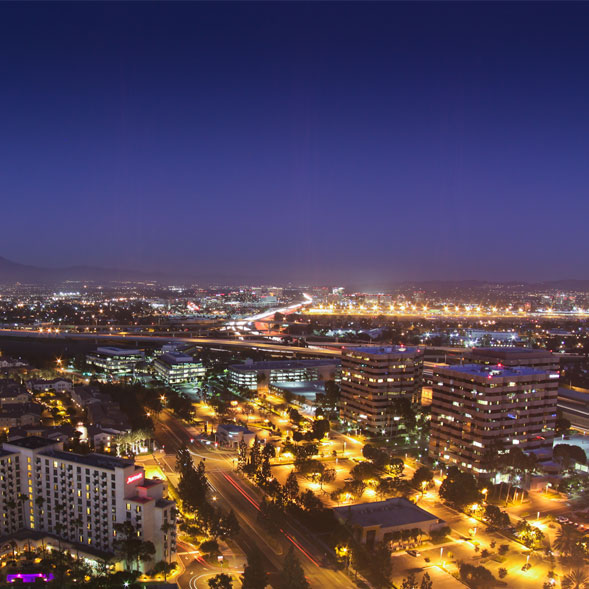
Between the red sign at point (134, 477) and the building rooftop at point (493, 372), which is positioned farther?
the building rooftop at point (493, 372)

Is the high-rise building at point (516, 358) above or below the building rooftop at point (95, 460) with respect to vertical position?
above

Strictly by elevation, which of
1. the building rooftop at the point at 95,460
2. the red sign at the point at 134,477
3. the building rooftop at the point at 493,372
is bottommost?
the red sign at the point at 134,477

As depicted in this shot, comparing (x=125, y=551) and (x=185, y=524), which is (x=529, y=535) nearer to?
(x=185, y=524)

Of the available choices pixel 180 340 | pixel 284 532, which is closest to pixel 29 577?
pixel 284 532

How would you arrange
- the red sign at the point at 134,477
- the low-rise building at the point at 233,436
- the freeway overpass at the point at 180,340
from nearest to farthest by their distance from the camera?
the red sign at the point at 134,477, the low-rise building at the point at 233,436, the freeway overpass at the point at 180,340

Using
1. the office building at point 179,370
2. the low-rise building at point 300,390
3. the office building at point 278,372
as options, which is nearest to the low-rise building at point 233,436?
the low-rise building at point 300,390

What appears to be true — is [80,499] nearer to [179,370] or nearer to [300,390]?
[300,390]

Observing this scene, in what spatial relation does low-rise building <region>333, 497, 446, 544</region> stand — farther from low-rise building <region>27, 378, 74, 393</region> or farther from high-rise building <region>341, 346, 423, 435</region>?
low-rise building <region>27, 378, 74, 393</region>

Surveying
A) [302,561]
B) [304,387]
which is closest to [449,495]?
[302,561]

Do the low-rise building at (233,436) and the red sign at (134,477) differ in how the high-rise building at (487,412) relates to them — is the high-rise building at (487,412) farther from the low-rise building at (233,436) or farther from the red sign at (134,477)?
the red sign at (134,477)
